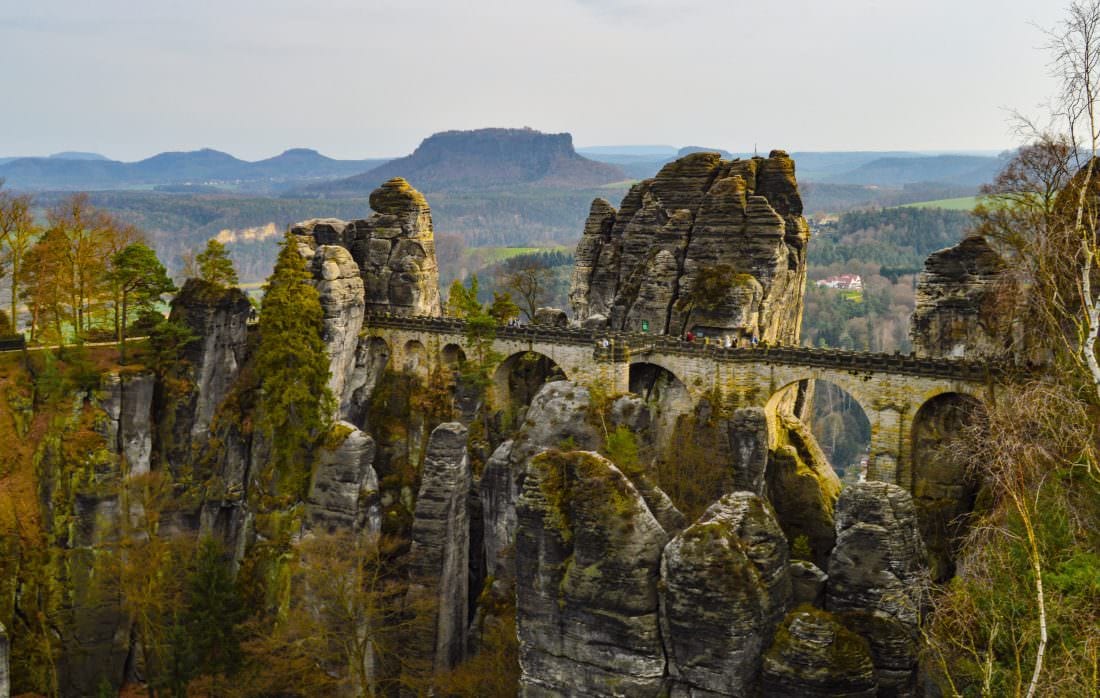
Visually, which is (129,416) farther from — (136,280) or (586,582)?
(586,582)

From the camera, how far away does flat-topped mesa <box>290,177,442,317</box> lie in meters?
57.4

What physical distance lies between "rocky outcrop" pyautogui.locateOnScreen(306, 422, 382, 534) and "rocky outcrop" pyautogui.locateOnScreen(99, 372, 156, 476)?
9980 millimetres

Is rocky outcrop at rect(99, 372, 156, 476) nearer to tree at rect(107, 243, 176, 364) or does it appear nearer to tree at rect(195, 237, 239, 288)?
tree at rect(107, 243, 176, 364)

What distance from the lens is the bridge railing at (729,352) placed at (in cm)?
4044

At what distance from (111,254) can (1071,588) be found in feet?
166

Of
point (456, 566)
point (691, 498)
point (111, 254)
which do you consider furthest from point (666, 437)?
point (111, 254)

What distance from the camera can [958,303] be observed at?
4334 cm

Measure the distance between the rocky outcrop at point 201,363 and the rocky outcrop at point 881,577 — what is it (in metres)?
34.8

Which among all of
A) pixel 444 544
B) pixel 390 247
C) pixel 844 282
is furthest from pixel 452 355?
pixel 844 282

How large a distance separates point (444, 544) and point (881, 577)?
20.8 m

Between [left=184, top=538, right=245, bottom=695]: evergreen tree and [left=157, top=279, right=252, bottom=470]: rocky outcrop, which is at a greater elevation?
[left=157, top=279, right=252, bottom=470]: rocky outcrop

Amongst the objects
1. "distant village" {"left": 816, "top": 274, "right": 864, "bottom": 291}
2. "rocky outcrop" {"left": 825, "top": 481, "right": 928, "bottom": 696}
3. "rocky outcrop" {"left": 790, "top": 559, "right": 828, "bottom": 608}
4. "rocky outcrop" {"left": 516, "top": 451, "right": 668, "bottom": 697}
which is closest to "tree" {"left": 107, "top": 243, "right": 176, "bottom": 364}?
"rocky outcrop" {"left": 516, "top": 451, "right": 668, "bottom": 697}

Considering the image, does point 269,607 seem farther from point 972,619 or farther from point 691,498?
point 972,619

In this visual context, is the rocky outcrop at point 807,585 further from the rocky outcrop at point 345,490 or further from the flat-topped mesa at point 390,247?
the flat-topped mesa at point 390,247
